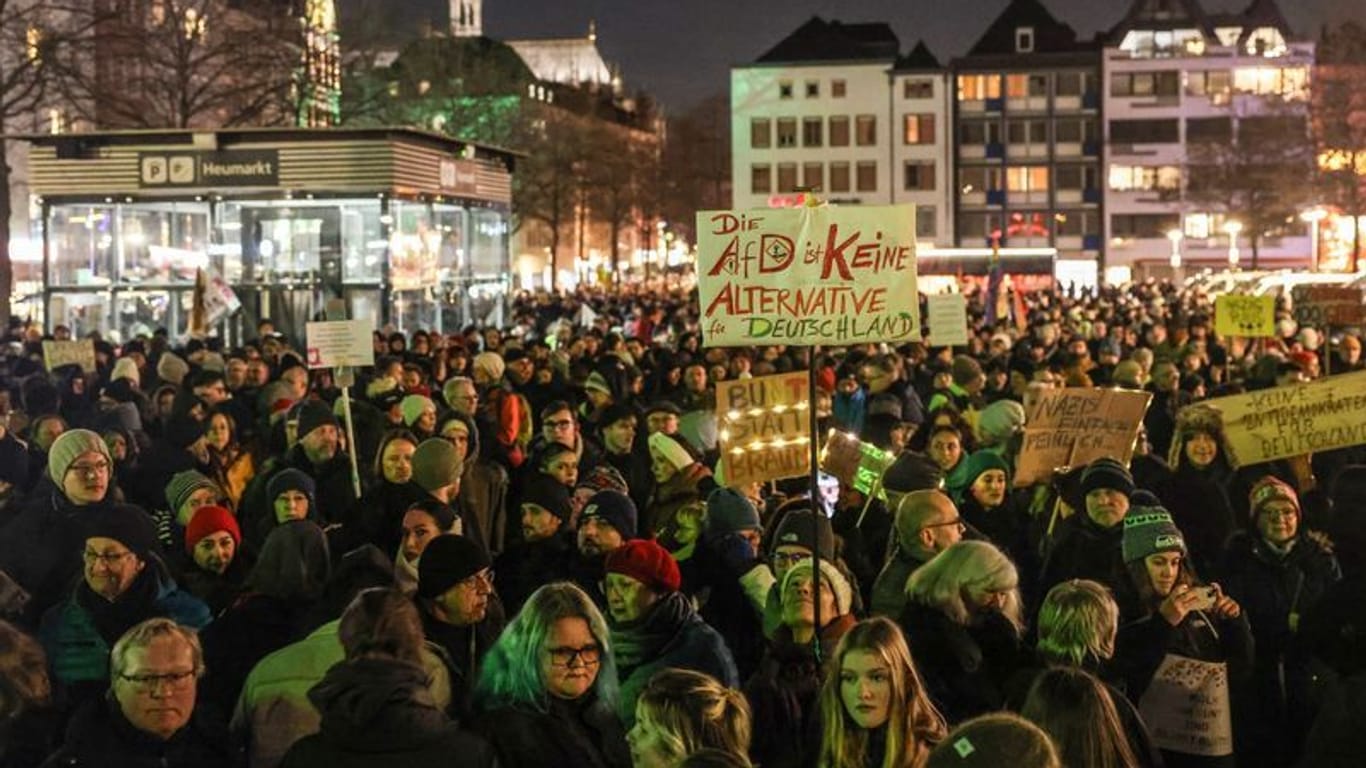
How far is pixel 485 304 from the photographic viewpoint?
34625 mm

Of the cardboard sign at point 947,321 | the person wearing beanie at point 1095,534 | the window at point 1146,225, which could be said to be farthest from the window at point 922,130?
the person wearing beanie at point 1095,534

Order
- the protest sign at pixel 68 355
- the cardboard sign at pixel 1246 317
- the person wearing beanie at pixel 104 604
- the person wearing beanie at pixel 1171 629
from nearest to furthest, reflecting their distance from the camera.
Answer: the person wearing beanie at pixel 1171 629 < the person wearing beanie at pixel 104 604 < the protest sign at pixel 68 355 < the cardboard sign at pixel 1246 317

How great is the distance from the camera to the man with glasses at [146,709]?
4.95 meters

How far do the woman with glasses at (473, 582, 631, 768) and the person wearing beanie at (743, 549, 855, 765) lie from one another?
0.53 m

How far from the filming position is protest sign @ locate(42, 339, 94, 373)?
18203mm

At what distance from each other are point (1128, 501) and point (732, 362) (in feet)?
28.2

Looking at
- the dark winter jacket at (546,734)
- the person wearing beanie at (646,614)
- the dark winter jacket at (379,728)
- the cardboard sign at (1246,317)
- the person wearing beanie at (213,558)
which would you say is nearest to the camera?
the dark winter jacket at (379,728)

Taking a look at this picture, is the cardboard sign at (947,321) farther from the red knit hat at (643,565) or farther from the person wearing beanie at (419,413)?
the red knit hat at (643,565)

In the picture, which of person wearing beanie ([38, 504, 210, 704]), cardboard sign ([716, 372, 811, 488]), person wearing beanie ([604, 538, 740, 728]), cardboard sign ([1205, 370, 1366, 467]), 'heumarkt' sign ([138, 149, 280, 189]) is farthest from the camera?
'heumarkt' sign ([138, 149, 280, 189])

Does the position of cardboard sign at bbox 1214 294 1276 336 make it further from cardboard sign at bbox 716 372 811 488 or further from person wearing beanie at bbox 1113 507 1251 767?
person wearing beanie at bbox 1113 507 1251 767

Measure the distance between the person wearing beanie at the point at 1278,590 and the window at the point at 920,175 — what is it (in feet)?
287

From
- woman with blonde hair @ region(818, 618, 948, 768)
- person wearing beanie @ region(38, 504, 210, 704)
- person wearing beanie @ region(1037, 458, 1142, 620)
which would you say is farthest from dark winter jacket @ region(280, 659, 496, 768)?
person wearing beanie @ region(1037, 458, 1142, 620)

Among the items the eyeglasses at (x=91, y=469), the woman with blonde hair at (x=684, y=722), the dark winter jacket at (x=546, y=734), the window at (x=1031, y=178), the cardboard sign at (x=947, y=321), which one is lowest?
the dark winter jacket at (x=546, y=734)

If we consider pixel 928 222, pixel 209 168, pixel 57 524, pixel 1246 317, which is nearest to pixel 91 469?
pixel 57 524
